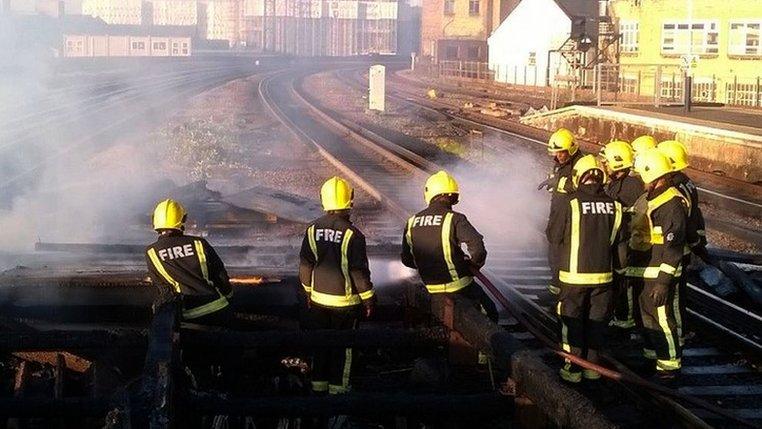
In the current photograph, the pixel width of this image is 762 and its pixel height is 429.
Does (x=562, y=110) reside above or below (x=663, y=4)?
below

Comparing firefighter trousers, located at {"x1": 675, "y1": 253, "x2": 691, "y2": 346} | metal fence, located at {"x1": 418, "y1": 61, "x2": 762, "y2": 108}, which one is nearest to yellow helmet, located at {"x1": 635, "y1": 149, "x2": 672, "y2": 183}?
firefighter trousers, located at {"x1": 675, "y1": 253, "x2": 691, "y2": 346}

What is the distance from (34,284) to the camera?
10141 millimetres

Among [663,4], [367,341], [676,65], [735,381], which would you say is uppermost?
[663,4]

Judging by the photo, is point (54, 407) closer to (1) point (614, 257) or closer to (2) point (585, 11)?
(1) point (614, 257)

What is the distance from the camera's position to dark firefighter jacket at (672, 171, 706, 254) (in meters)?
8.42

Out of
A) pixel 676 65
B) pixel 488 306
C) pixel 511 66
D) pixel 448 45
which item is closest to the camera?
pixel 488 306

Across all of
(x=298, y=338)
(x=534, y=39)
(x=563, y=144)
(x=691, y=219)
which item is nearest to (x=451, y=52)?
(x=534, y=39)

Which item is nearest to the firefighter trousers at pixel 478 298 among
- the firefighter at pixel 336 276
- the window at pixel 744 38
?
the firefighter at pixel 336 276

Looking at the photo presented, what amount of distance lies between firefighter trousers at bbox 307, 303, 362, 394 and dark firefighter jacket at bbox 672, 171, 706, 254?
2.91 m

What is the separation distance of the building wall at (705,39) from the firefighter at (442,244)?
1171 inches

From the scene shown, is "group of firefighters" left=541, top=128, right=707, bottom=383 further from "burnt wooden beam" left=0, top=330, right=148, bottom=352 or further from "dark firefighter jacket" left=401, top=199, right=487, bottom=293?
"burnt wooden beam" left=0, top=330, right=148, bottom=352

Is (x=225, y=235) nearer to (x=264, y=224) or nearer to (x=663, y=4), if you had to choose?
(x=264, y=224)

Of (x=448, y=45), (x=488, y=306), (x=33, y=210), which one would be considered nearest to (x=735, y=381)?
(x=488, y=306)

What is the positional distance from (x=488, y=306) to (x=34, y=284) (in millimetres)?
4822
